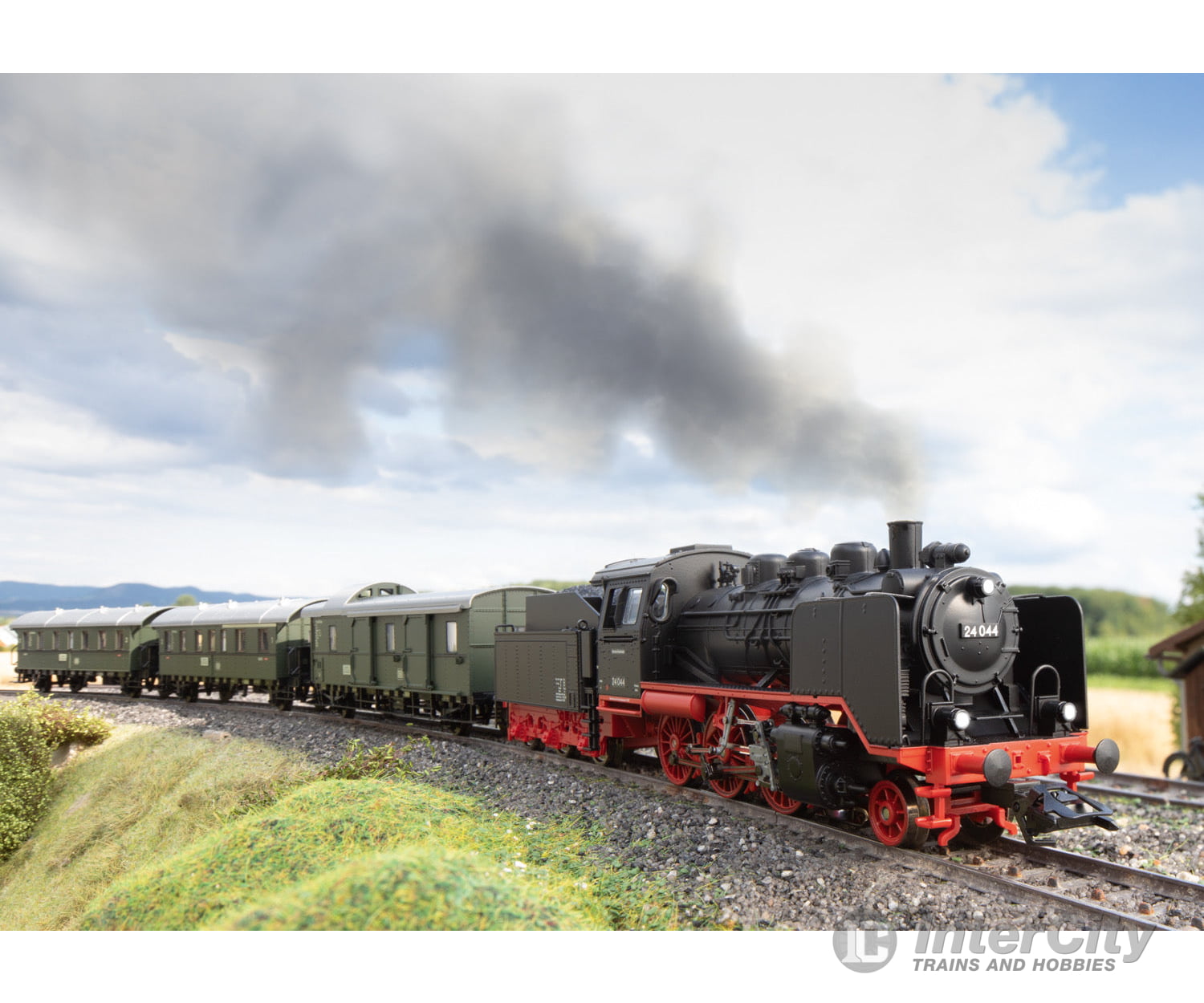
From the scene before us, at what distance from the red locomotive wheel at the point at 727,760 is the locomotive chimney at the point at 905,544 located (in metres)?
2.45

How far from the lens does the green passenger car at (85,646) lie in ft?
77.8

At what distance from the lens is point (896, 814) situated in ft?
23.3

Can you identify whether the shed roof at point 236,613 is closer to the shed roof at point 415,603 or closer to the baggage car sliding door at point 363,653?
the shed roof at point 415,603

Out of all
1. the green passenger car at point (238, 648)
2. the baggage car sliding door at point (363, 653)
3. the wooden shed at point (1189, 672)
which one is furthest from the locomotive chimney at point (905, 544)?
the green passenger car at point (238, 648)

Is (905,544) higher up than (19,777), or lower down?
higher up

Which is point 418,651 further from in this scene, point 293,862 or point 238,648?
point 293,862

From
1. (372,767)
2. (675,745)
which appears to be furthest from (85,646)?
(675,745)

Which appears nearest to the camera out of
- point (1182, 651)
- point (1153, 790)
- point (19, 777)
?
point (1153, 790)

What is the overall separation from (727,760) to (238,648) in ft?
51.4

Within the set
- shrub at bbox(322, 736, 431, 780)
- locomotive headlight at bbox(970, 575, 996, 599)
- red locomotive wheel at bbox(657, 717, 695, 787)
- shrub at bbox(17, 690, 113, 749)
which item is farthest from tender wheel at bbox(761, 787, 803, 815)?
shrub at bbox(17, 690, 113, 749)

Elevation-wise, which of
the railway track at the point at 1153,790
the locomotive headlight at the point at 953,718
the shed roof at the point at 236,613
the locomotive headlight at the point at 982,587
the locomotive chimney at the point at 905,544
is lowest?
the railway track at the point at 1153,790

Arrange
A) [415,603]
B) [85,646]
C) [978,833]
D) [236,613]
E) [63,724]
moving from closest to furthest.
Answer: [978,833]
[415,603]
[63,724]
[236,613]
[85,646]

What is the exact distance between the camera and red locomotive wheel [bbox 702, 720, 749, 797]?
870 cm
